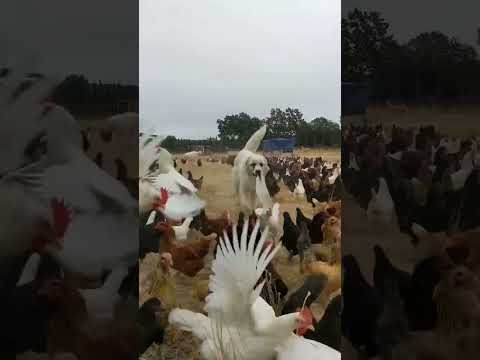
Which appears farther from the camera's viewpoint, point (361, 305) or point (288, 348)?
point (288, 348)

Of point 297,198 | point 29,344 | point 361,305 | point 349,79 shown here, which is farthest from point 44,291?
point 297,198

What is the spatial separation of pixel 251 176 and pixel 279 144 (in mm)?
160

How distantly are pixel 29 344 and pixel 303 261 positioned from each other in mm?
1093

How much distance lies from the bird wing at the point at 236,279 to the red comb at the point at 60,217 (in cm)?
68

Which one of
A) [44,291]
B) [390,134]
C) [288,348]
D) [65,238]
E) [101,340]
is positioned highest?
[390,134]

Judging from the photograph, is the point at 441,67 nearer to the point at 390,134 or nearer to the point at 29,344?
the point at 390,134

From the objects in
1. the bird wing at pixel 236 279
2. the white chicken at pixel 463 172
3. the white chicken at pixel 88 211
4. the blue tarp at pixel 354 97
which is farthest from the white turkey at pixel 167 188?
the white chicken at pixel 463 172

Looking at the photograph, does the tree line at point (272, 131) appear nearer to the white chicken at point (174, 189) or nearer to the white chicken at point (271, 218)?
the white chicken at point (174, 189)

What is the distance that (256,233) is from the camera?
74.4 inches

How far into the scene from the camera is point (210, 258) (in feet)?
6.56

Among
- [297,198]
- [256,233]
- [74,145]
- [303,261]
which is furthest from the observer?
[297,198]

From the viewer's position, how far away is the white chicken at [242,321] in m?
1.68

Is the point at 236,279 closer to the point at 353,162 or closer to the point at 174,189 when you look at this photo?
the point at 174,189

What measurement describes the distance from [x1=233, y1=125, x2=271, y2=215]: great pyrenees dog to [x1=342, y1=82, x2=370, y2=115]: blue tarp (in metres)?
0.80
